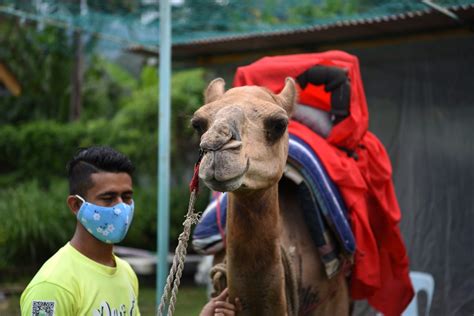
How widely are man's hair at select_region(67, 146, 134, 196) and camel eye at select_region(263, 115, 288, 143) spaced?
24.2 inches

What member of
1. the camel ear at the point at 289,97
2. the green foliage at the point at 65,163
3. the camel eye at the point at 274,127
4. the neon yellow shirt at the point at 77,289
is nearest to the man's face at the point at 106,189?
the neon yellow shirt at the point at 77,289

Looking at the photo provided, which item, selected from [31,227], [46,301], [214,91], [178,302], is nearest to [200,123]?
[214,91]

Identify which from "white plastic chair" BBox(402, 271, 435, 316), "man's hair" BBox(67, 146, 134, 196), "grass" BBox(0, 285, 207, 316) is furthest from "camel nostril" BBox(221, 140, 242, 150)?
"grass" BBox(0, 285, 207, 316)

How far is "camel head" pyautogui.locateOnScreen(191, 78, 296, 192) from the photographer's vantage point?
286 cm

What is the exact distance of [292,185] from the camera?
4621mm

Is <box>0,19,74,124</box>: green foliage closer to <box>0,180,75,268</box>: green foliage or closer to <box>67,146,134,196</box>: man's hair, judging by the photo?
<box>0,180,75,268</box>: green foliage

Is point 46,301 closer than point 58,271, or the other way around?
point 46,301

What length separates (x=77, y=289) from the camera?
3053 mm

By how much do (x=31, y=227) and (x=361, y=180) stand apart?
24.8 feet

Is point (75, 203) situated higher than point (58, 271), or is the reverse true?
point (75, 203)

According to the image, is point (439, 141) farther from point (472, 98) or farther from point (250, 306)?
point (250, 306)

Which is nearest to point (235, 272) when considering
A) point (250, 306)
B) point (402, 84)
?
point (250, 306)

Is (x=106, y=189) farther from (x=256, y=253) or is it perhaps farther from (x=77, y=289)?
(x=256, y=253)

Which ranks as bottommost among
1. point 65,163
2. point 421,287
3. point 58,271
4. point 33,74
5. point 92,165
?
point 65,163
